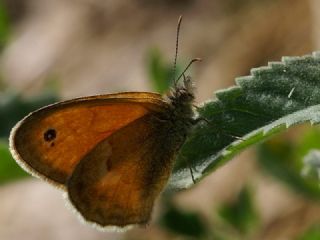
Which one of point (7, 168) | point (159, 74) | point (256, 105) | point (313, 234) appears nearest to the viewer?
point (256, 105)

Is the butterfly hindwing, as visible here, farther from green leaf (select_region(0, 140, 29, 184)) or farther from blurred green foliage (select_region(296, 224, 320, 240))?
blurred green foliage (select_region(296, 224, 320, 240))

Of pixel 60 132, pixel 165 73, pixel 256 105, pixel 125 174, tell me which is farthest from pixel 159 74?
pixel 256 105

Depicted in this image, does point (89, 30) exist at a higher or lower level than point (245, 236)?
lower

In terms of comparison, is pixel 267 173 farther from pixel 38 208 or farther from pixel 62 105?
pixel 38 208

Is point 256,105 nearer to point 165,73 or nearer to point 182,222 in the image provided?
point 182,222

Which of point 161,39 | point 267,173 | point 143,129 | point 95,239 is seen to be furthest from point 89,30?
point 143,129

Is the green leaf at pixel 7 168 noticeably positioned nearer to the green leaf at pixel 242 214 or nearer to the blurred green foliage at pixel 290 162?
the green leaf at pixel 242 214
